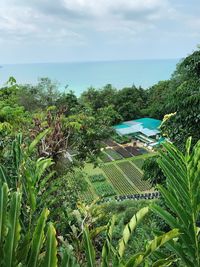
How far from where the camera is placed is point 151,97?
32906mm

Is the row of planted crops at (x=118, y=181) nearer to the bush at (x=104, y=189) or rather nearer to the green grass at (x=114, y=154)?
the bush at (x=104, y=189)

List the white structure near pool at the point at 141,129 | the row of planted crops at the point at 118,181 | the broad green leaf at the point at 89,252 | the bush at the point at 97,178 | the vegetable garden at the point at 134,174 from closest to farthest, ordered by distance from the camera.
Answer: the broad green leaf at the point at 89,252 < the row of planted crops at the point at 118,181 < the vegetable garden at the point at 134,174 < the bush at the point at 97,178 < the white structure near pool at the point at 141,129

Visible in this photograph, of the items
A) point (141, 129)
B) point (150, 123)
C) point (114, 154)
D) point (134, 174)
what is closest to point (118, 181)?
point (134, 174)

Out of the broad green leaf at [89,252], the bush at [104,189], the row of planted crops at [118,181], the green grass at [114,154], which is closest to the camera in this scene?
the broad green leaf at [89,252]

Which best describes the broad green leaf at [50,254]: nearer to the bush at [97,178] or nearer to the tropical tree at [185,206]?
the tropical tree at [185,206]

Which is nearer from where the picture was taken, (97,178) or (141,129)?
(97,178)

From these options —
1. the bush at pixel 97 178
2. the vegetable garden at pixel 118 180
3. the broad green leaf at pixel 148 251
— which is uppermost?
the broad green leaf at pixel 148 251

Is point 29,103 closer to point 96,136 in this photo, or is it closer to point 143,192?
point 143,192

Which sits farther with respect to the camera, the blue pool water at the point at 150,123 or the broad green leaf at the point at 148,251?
the blue pool water at the point at 150,123

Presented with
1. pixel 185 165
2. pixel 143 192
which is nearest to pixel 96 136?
pixel 185 165

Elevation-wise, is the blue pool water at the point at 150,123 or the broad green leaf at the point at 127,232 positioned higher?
the broad green leaf at the point at 127,232

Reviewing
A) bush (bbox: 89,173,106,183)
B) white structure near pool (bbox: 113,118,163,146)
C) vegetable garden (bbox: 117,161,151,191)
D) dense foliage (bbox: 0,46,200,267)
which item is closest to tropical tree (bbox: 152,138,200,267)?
dense foliage (bbox: 0,46,200,267)

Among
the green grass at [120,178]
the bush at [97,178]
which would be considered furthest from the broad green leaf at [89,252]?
the bush at [97,178]

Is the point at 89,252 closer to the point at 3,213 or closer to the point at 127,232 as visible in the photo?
the point at 127,232
